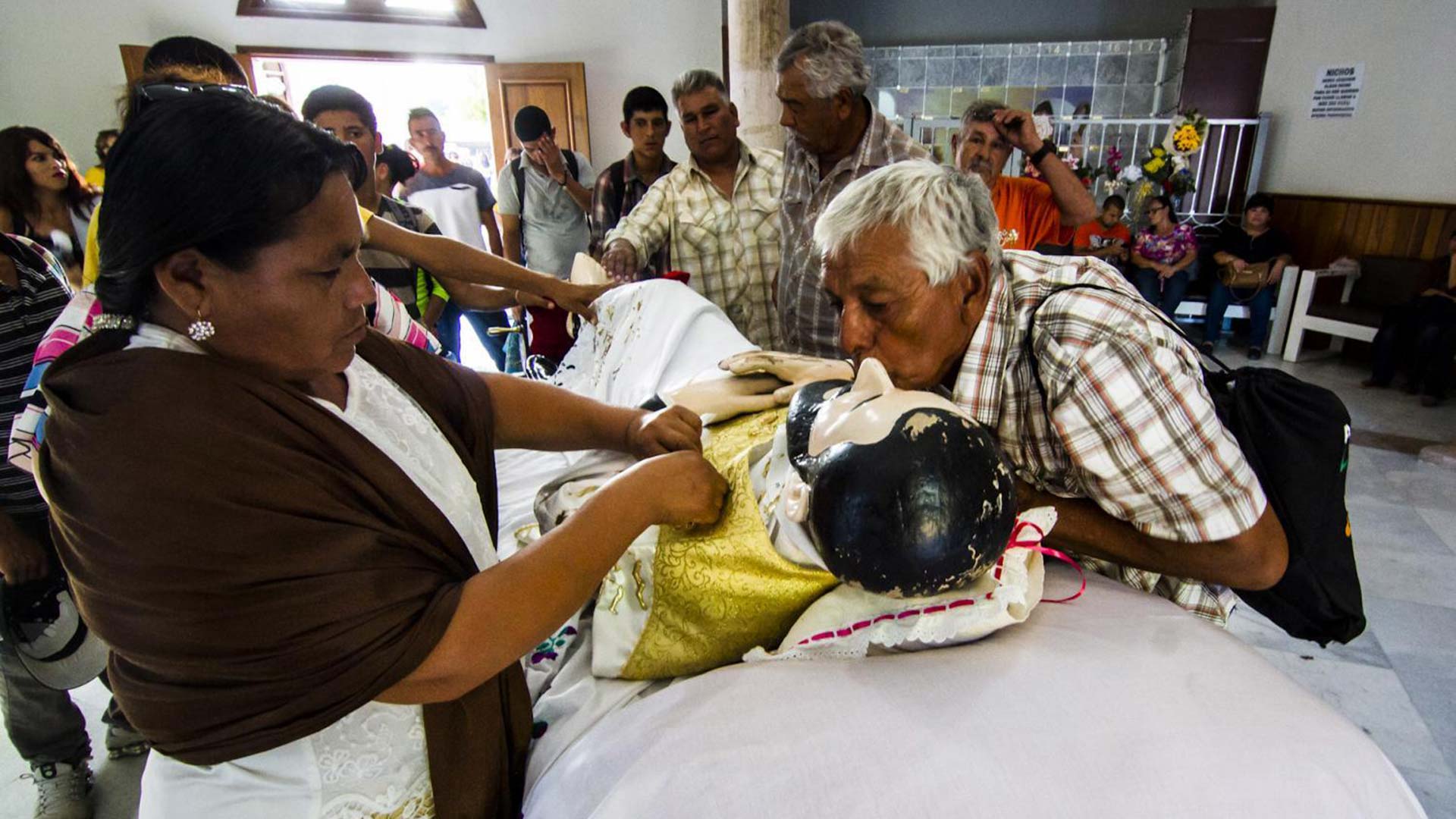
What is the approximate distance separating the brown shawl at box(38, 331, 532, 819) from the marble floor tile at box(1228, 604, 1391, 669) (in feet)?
9.19

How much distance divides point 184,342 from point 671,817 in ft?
2.64

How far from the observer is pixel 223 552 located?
773 mm

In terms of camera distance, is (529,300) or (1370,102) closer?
(529,300)

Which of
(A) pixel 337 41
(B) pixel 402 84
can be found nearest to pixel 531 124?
(A) pixel 337 41

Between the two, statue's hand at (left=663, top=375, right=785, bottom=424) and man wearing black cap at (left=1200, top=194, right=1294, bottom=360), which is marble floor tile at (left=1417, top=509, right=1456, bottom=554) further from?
man wearing black cap at (left=1200, top=194, right=1294, bottom=360)

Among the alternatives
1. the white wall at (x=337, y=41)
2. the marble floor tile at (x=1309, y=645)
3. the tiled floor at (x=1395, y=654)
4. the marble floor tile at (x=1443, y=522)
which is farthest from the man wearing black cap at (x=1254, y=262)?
the white wall at (x=337, y=41)

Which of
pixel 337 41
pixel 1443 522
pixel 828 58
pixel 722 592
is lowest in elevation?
pixel 1443 522

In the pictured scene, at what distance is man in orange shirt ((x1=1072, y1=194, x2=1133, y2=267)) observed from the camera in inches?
285

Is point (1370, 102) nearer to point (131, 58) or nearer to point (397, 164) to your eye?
point (397, 164)

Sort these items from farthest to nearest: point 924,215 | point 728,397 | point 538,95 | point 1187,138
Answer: point 538,95, point 1187,138, point 728,397, point 924,215

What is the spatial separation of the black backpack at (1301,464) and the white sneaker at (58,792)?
108 inches

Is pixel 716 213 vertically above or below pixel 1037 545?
above

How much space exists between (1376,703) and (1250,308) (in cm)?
606

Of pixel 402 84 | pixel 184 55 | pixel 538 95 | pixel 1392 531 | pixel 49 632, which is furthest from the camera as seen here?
pixel 402 84
